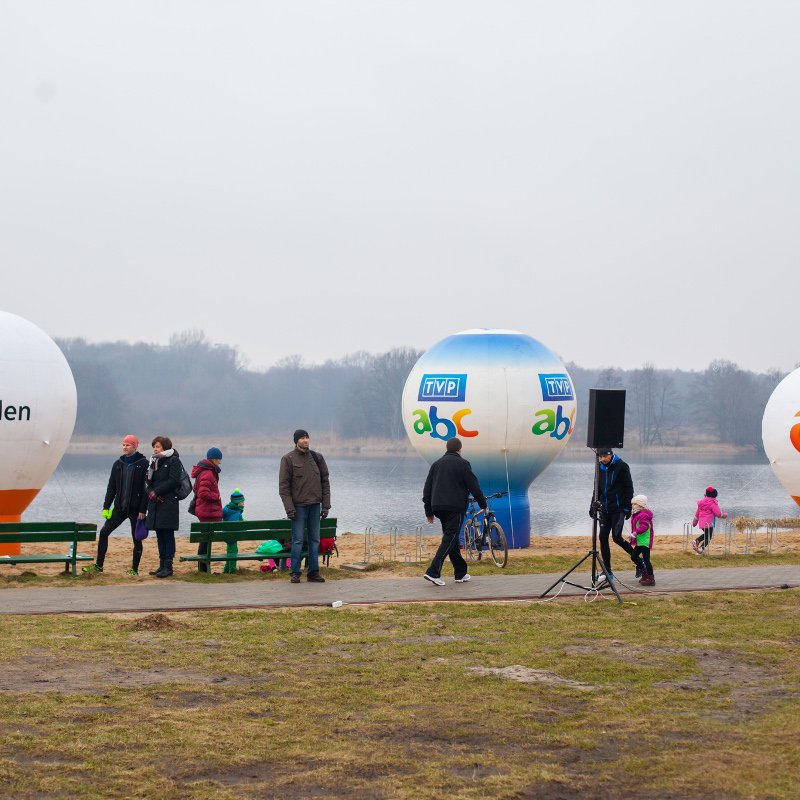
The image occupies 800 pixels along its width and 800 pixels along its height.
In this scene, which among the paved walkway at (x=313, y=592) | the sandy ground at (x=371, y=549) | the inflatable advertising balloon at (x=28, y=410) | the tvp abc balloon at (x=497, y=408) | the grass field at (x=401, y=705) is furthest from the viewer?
the tvp abc balloon at (x=497, y=408)

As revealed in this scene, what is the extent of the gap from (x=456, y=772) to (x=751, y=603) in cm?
774

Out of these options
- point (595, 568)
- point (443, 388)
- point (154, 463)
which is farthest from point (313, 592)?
point (443, 388)

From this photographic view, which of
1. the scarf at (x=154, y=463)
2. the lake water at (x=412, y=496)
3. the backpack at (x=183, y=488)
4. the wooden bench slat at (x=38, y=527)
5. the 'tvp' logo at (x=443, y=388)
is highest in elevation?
the 'tvp' logo at (x=443, y=388)

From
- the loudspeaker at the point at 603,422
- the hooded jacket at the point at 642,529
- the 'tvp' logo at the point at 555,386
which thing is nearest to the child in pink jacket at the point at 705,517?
the 'tvp' logo at the point at 555,386

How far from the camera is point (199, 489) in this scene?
17.4 m

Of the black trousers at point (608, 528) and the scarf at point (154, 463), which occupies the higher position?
the scarf at point (154, 463)

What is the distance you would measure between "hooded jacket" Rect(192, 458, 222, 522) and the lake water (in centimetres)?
1522

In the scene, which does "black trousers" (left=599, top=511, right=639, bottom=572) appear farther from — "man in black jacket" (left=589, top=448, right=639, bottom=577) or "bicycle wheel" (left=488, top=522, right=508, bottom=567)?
"bicycle wheel" (left=488, top=522, right=508, bottom=567)

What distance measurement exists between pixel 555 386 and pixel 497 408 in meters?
1.53

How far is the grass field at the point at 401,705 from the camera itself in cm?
725

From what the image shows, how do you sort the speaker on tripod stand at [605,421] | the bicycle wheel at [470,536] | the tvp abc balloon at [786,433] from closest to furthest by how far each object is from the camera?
the speaker on tripod stand at [605,421] < the bicycle wheel at [470,536] < the tvp abc balloon at [786,433]

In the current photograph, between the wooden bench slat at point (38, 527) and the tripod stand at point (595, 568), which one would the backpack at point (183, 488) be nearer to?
the wooden bench slat at point (38, 527)

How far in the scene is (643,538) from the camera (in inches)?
614

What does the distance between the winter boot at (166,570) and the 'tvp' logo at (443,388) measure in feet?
31.6
